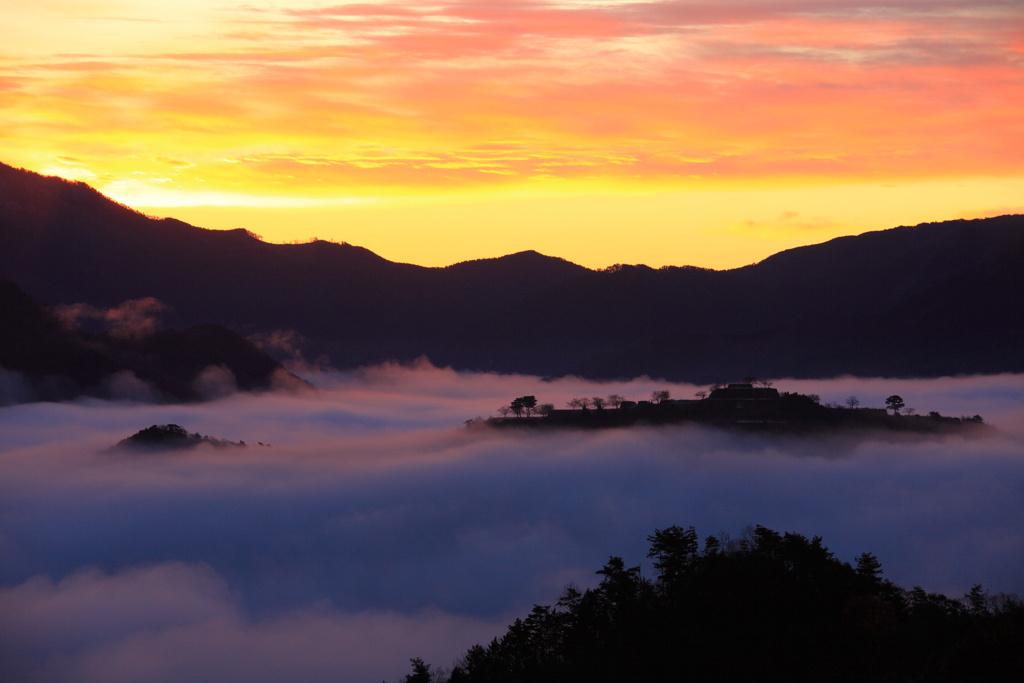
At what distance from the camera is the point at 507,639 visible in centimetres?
8794

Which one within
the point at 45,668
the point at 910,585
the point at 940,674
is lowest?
the point at 45,668

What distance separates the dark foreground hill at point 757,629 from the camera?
212 feet

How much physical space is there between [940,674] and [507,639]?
1563 inches

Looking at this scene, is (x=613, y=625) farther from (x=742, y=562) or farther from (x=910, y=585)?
(x=910, y=585)

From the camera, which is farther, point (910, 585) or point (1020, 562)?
point (1020, 562)

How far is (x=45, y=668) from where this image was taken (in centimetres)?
19650

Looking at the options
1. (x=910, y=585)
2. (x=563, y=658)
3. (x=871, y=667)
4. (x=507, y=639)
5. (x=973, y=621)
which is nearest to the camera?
(x=871, y=667)

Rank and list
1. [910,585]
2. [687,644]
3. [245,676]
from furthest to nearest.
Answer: [245,676] < [910,585] < [687,644]

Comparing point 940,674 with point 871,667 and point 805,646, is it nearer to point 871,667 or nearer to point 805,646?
point 871,667

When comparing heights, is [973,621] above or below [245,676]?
above

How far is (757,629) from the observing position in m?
74.2

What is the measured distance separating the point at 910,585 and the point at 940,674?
122 m

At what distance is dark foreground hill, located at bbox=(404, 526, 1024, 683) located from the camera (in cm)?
6475

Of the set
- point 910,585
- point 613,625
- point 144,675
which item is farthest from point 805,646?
point 144,675
